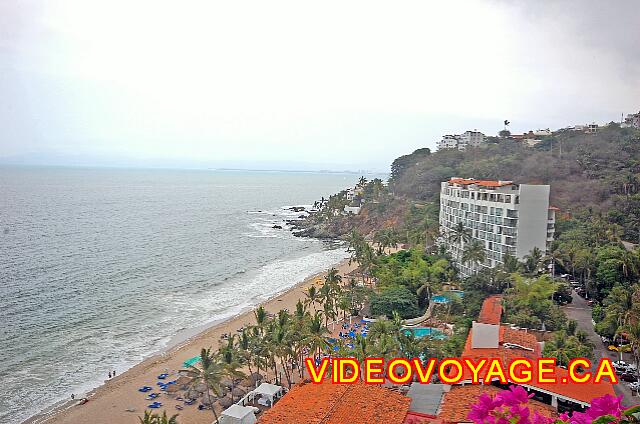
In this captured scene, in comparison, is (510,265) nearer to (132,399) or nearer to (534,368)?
(534,368)

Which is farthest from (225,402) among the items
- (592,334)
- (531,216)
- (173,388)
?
(531,216)

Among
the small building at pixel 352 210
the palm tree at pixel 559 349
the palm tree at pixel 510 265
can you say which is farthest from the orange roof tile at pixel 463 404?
the small building at pixel 352 210

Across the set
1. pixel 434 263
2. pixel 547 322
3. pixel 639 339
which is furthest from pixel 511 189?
pixel 639 339

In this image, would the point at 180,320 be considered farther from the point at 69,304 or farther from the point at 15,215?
the point at 15,215

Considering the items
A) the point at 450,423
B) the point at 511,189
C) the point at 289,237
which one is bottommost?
the point at 289,237

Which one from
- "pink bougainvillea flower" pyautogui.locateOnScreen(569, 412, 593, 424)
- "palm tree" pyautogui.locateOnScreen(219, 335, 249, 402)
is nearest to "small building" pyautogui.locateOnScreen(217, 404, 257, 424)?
"palm tree" pyautogui.locateOnScreen(219, 335, 249, 402)

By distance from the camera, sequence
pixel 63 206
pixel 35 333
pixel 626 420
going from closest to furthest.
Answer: pixel 626 420 → pixel 35 333 → pixel 63 206
